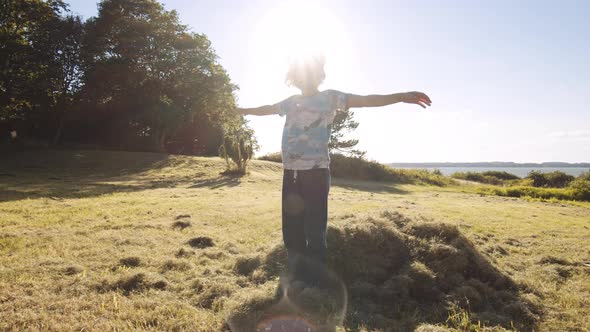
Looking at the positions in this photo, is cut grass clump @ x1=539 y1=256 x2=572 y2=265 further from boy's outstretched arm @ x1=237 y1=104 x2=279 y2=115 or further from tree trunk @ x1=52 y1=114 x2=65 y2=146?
tree trunk @ x1=52 y1=114 x2=65 y2=146

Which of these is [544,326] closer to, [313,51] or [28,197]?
[313,51]

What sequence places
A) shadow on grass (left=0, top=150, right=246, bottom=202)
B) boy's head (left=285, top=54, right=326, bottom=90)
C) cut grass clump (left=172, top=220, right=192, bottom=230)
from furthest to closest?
shadow on grass (left=0, top=150, right=246, bottom=202)
cut grass clump (left=172, top=220, right=192, bottom=230)
boy's head (left=285, top=54, right=326, bottom=90)

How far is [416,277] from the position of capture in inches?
133

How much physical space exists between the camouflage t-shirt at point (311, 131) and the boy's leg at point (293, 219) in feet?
0.60

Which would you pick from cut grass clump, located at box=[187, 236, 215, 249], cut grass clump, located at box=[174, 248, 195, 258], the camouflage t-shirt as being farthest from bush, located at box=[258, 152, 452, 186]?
the camouflage t-shirt

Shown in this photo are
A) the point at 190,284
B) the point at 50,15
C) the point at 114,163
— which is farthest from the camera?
the point at 50,15

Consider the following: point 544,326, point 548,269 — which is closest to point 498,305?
point 544,326

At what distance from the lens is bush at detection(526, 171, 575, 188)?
103 ft

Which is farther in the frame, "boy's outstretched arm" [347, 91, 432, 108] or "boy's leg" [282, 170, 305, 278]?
"boy's leg" [282, 170, 305, 278]

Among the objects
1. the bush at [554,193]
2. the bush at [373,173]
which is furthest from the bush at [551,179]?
the bush at [554,193]

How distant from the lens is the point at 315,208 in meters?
3.45

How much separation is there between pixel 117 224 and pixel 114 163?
1745 centimetres

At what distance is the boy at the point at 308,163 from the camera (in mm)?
3449

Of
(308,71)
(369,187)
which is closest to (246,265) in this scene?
(308,71)
